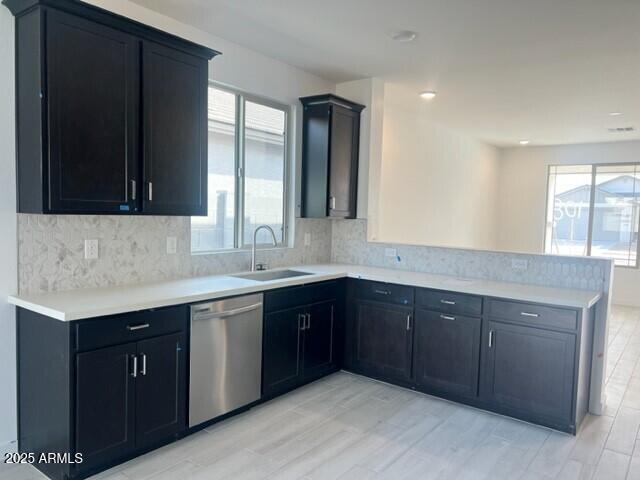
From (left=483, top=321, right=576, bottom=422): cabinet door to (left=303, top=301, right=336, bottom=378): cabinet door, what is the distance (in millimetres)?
1238

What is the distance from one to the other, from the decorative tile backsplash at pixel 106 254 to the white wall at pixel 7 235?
56 millimetres

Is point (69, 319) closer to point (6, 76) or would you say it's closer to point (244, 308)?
point (244, 308)

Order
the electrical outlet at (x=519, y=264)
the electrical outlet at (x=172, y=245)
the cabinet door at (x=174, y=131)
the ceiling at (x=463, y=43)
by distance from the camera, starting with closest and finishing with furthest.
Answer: the cabinet door at (x=174, y=131), the ceiling at (x=463, y=43), the electrical outlet at (x=172, y=245), the electrical outlet at (x=519, y=264)

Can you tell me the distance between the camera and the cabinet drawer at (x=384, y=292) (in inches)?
144

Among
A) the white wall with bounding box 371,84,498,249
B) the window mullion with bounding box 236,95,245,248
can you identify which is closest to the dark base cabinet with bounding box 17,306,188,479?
the window mullion with bounding box 236,95,245,248

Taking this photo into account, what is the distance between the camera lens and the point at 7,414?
2.54m

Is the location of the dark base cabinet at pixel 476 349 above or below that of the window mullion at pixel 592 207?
below

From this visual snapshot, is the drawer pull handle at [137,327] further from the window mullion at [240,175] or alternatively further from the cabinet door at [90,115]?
the window mullion at [240,175]

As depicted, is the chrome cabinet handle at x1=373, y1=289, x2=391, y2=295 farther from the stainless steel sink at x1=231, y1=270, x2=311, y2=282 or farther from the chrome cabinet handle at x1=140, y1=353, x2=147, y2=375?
the chrome cabinet handle at x1=140, y1=353, x2=147, y2=375

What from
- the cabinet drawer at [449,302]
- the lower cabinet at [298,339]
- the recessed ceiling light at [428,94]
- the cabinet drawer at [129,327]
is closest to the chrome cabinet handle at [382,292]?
the cabinet drawer at [449,302]

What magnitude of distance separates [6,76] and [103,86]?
1.59 ft

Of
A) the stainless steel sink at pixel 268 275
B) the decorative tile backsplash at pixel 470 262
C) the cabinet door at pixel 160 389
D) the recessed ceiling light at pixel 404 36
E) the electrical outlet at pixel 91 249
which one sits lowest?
the cabinet door at pixel 160 389

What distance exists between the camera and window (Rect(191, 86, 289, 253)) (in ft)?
11.9

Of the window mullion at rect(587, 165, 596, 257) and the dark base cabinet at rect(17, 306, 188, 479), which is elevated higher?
the window mullion at rect(587, 165, 596, 257)
